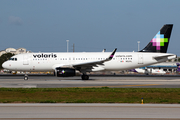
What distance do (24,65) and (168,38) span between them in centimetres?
2248

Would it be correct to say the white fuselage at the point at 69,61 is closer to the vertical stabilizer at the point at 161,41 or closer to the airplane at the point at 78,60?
the airplane at the point at 78,60

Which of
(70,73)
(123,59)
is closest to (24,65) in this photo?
(70,73)

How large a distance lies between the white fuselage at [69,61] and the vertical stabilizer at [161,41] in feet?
5.24

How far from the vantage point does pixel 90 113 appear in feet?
34.8

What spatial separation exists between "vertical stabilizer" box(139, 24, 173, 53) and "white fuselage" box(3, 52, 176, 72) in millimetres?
1597

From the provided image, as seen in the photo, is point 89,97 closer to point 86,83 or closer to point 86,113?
point 86,113

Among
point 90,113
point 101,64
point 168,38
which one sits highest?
point 168,38

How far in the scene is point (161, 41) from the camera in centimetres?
3869

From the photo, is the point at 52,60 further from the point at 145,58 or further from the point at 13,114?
the point at 13,114

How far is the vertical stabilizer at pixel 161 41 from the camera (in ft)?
127

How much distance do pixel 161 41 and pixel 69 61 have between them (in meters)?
14.6

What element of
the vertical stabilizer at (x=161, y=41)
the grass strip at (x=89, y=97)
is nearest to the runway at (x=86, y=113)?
the grass strip at (x=89, y=97)

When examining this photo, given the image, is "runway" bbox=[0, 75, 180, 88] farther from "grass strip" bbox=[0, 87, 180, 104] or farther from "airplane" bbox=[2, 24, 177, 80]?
"grass strip" bbox=[0, 87, 180, 104]

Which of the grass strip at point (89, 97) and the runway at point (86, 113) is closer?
the runway at point (86, 113)
